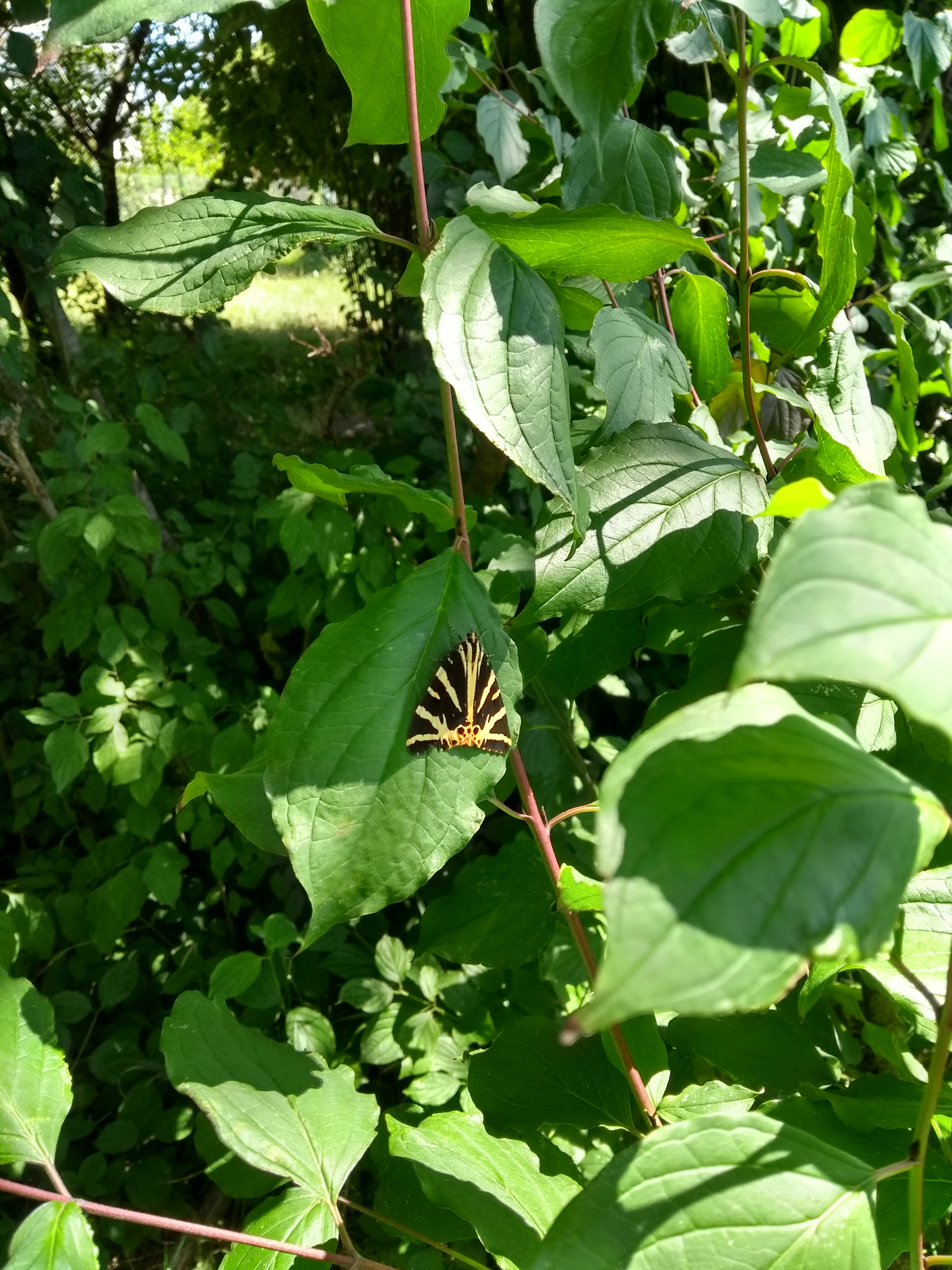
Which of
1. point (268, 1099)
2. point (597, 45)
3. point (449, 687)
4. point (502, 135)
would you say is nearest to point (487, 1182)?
point (268, 1099)

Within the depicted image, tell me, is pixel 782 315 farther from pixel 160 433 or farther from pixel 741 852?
pixel 160 433

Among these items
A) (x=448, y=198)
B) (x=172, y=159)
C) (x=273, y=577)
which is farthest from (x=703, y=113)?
(x=172, y=159)

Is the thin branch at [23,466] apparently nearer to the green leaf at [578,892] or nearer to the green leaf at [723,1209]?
the green leaf at [578,892]

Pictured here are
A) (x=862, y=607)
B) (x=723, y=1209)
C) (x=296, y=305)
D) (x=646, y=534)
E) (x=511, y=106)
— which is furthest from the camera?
(x=296, y=305)

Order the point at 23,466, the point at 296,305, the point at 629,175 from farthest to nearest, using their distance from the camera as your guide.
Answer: the point at 296,305 → the point at 23,466 → the point at 629,175

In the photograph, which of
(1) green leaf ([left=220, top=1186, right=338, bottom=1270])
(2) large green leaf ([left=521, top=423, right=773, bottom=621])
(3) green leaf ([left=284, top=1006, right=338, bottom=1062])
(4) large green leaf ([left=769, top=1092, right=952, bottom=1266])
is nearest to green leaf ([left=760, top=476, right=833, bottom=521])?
(2) large green leaf ([left=521, top=423, right=773, bottom=621])

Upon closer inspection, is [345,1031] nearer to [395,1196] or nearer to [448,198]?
[395,1196]
